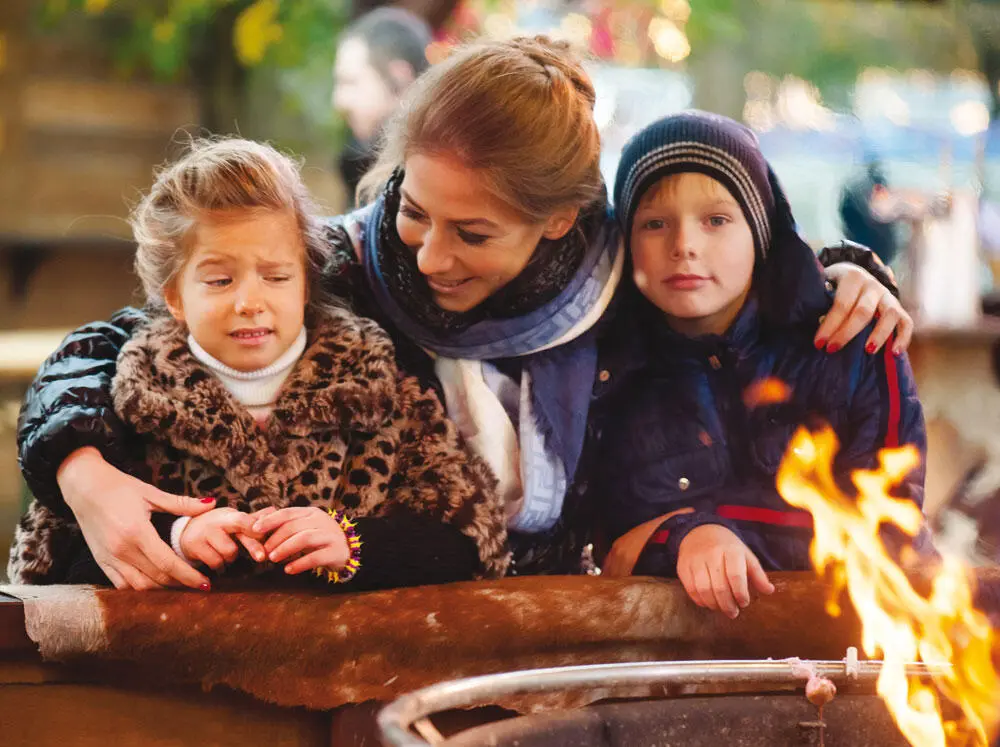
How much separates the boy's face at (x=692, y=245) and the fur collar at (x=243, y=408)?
1.34 ft

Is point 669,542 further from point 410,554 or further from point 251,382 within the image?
point 251,382

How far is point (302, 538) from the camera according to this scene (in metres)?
1.54

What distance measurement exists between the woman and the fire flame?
0.64ft

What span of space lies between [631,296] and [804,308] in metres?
0.25

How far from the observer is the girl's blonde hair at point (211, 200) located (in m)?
1.67

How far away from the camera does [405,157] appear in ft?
5.90

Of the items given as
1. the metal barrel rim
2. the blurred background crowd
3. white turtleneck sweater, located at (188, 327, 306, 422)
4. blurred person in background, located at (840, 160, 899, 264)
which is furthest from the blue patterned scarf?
the blurred background crowd

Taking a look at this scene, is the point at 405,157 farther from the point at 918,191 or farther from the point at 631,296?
the point at 918,191

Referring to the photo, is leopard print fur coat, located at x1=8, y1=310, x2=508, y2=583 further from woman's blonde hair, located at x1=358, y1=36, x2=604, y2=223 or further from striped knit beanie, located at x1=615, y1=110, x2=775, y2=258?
striped knit beanie, located at x1=615, y1=110, x2=775, y2=258

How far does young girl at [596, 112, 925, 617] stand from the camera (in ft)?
5.94

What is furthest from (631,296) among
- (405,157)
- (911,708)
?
(911,708)

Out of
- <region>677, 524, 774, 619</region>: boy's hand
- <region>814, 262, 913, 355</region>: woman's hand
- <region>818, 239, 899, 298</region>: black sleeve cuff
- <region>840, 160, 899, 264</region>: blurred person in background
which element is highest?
<region>840, 160, 899, 264</region>: blurred person in background

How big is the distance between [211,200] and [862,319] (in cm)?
92

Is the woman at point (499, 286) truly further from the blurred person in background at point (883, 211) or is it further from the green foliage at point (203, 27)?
the green foliage at point (203, 27)
